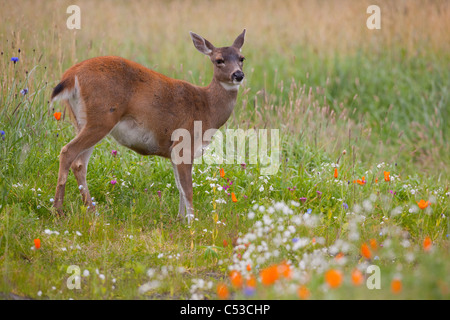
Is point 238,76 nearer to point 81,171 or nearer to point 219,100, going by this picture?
point 219,100

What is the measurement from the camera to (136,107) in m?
5.14

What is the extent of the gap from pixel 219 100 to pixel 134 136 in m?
1.01

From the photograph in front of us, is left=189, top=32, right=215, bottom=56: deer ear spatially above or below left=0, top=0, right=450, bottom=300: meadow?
above

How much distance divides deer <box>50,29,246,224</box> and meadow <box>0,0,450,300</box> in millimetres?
311

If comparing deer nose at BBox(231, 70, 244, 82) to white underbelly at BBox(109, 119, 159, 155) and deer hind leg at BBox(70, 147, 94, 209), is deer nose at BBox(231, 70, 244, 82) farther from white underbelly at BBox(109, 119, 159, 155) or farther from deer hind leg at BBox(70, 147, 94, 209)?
deer hind leg at BBox(70, 147, 94, 209)

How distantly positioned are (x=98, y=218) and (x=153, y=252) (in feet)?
2.11

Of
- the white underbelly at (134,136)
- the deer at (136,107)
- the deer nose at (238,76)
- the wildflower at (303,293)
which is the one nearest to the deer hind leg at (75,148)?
the deer at (136,107)

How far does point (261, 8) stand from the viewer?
500 inches

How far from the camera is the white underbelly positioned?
5152mm

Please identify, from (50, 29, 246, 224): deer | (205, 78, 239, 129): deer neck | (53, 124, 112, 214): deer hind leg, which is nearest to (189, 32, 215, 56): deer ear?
(50, 29, 246, 224): deer

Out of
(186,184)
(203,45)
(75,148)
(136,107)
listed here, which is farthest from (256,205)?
(203,45)

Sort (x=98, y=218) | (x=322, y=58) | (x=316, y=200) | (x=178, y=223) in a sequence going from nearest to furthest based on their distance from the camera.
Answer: (x=98, y=218) < (x=178, y=223) < (x=316, y=200) < (x=322, y=58)
